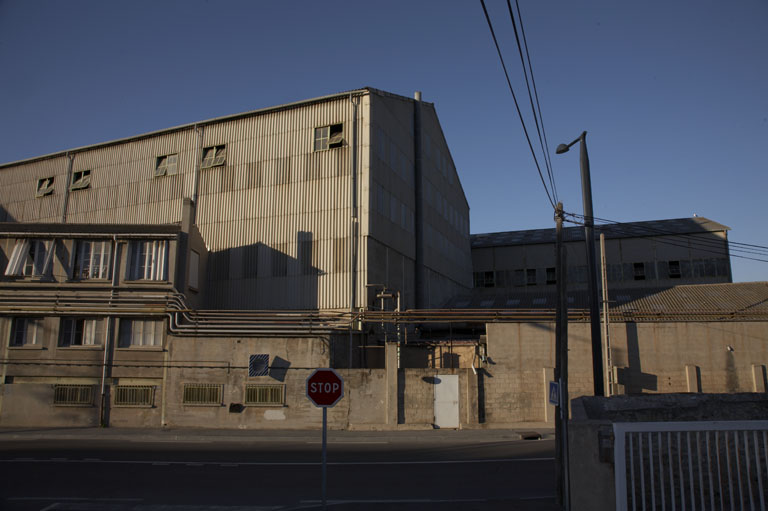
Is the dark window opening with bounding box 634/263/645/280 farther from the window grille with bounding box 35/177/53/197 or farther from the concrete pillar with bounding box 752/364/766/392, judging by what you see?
the window grille with bounding box 35/177/53/197

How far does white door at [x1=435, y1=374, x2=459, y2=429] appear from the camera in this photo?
22.2 metres

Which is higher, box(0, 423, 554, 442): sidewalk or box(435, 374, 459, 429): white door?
box(435, 374, 459, 429): white door

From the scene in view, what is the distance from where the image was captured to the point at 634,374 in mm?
23562

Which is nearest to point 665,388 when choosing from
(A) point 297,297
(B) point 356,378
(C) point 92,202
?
(B) point 356,378

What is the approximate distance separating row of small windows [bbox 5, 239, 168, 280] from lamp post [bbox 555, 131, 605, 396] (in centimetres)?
1855

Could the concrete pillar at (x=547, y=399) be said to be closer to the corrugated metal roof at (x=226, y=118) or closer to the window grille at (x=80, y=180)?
the corrugated metal roof at (x=226, y=118)

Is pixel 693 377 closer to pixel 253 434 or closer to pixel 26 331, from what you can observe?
pixel 253 434

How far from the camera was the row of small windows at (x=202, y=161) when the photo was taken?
98.8ft

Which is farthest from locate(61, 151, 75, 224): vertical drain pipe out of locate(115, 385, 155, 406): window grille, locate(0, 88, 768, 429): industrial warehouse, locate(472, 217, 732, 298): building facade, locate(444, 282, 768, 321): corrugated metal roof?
locate(472, 217, 732, 298): building facade

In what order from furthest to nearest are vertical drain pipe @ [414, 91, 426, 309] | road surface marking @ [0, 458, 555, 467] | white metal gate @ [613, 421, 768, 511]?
vertical drain pipe @ [414, 91, 426, 309], road surface marking @ [0, 458, 555, 467], white metal gate @ [613, 421, 768, 511]

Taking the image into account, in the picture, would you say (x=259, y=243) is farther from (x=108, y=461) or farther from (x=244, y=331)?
(x=108, y=461)

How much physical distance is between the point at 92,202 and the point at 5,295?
1413 cm

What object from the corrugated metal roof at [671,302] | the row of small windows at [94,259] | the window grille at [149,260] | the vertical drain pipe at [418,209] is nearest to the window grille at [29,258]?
the row of small windows at [94,259]

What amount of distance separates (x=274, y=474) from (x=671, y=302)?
2730cm
